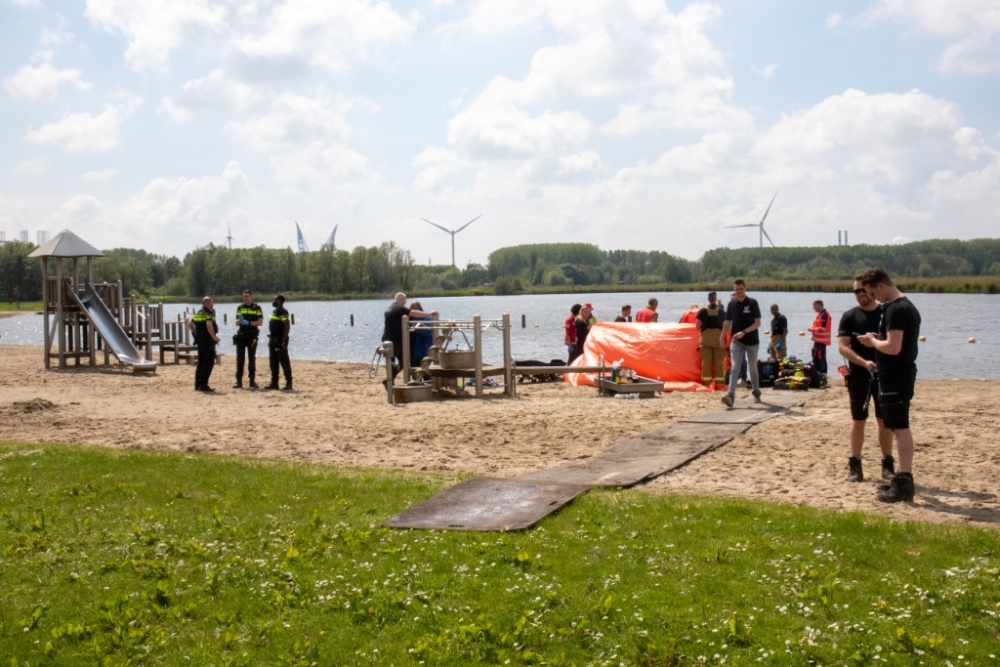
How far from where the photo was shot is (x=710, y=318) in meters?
18.5

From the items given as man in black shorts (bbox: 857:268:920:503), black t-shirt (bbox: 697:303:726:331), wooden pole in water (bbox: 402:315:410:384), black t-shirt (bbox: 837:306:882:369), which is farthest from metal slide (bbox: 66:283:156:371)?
man in black shorts (bbox: 857:268:920:503)

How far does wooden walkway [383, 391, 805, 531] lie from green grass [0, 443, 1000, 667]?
0.25m

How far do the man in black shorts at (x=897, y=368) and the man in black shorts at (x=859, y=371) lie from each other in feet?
1.65

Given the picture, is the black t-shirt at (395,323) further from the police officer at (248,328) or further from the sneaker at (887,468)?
the sneaker at (887,468)

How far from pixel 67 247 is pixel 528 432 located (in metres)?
18.6

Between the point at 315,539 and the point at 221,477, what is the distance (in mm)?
2662

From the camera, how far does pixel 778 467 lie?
9688 mm

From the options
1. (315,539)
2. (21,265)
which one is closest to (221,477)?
(315,539)

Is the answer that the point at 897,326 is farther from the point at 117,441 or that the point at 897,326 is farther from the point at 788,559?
the point at 117,441

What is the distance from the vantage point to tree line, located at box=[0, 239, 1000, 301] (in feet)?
431

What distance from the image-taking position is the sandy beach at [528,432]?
8766 mm

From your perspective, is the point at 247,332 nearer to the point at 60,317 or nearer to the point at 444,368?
the point at 444,368

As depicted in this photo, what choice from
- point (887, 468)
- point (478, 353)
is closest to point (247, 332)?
point (478, 353)

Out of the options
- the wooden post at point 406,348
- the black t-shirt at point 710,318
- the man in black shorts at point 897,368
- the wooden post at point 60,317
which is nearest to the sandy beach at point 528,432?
the man in black shorts at point 897,368
